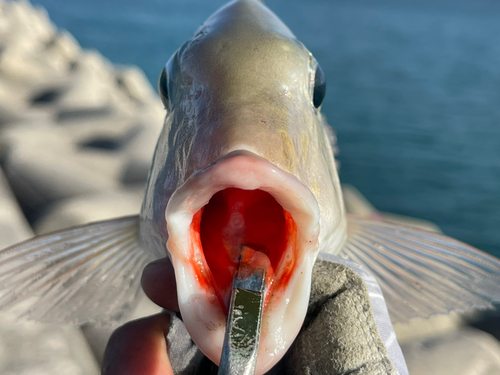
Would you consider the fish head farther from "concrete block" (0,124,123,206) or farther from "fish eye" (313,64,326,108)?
"concrete block" (0,124,123,206)

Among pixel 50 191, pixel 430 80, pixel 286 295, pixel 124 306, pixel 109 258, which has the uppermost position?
pixel 286 295

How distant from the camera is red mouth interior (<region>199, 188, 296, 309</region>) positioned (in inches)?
25.9

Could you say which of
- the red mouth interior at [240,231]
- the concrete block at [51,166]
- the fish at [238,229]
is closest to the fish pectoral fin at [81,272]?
the fish at [238,229]

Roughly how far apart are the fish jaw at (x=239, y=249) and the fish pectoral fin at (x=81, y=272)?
2.17 feet

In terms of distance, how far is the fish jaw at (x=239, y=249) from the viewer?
1.82ft

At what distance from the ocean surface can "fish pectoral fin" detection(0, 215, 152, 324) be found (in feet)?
13.6

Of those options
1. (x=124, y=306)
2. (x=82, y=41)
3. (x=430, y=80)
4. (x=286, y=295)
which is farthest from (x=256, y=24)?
(x=82, y=41)

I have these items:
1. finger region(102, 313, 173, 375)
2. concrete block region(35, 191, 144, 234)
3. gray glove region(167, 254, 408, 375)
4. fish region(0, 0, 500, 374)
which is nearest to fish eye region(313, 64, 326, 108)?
Answer: fish region(0, 0, 500, 374)

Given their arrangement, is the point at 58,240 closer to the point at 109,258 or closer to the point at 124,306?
the point at 109,258

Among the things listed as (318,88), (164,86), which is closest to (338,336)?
(318,88)

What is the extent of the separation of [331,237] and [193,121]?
45 centimetres

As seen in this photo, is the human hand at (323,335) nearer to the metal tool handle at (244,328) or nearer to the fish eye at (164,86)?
the metal tool handle at (244,328)

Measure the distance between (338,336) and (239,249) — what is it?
0.27 meters

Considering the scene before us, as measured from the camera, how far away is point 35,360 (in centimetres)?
138
